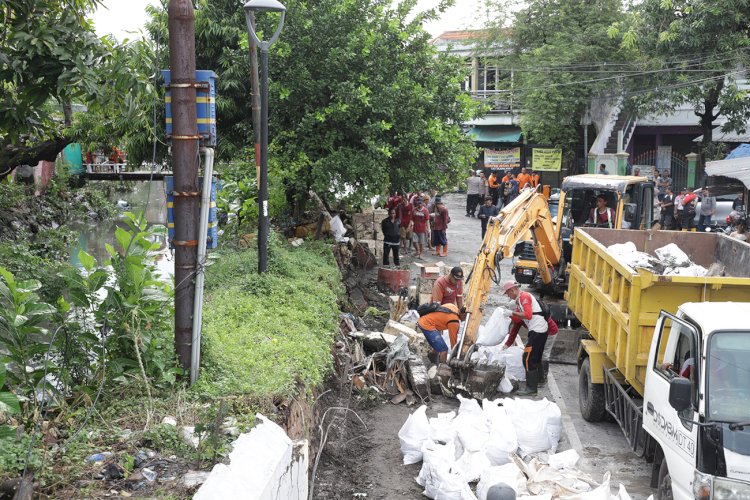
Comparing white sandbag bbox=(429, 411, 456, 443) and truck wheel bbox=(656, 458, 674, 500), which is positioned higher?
truck wheel bbox=(656, 458, 674, 500)

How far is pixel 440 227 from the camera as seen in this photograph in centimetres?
2238

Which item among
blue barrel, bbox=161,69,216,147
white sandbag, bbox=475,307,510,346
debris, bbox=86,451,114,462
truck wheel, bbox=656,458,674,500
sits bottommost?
truck wheel, bbox=656,458,674,500

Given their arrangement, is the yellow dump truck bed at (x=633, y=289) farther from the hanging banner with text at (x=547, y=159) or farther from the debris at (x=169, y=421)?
the hanging banner with text at (x=547, y=159)

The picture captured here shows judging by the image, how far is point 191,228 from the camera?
7168mm

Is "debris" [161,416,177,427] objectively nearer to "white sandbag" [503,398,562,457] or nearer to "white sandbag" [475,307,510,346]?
"white sandbag" [503,398,562,457]

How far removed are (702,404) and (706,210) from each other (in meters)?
19.3

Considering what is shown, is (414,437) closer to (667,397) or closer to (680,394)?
(667,397)

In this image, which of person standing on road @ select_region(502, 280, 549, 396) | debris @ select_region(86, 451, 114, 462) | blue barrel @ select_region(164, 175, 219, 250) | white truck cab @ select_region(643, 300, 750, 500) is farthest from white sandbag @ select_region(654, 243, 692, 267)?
debris @ select_region(86, 451, 114, 462)

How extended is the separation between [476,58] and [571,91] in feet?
26.1

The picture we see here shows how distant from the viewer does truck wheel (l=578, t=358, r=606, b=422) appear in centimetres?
963

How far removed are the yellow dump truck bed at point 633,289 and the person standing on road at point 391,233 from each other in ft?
26.7

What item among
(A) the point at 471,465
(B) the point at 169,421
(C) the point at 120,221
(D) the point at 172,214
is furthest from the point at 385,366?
(C) the point at 120,221

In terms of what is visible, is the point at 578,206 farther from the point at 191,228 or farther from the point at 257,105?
the point at 191,228

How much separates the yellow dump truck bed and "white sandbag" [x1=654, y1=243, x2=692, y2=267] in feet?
1.80
